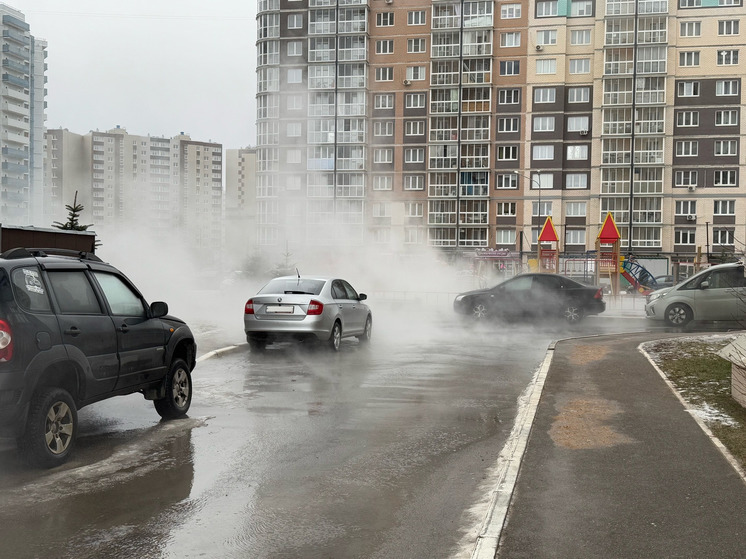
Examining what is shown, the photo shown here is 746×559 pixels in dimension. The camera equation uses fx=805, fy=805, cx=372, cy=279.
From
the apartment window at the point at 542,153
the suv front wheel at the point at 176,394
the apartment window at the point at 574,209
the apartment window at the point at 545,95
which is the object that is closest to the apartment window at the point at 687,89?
the apartment window at the point at 545,95

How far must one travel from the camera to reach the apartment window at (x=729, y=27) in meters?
66.1

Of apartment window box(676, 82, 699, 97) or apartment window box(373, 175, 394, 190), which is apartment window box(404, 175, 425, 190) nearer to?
apartment window box(373, 175, 394, 190)

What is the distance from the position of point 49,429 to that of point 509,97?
6866 cm

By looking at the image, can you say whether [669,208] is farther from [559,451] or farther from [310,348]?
[559,451]

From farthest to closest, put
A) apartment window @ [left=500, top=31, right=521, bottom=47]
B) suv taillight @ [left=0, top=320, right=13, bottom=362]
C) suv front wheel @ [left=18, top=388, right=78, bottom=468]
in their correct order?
apartment window @ [left=500, top=31, right=521, bottom=47], suv front wheel @ [left=18, top=388, right=78, bottom=468], suv taillight @ [left=0, top=320, right=13, bottom=362]

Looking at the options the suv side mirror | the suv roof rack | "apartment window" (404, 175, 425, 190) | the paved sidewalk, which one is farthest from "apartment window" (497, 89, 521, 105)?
the suv roof rack

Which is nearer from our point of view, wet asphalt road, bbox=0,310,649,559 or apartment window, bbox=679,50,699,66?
wet asphalt road, bbox=0,310,649,559

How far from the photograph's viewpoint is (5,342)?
576 centimetres

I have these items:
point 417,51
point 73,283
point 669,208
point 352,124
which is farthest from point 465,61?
point 73,283

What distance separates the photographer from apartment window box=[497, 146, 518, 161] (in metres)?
70.6

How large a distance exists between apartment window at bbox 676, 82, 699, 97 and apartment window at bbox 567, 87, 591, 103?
726cm

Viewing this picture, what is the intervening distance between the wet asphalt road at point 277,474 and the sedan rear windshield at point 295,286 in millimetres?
3059

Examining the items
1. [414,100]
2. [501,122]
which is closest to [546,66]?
[501,122]

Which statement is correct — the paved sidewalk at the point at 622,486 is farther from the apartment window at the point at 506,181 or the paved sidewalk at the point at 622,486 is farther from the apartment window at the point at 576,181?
the apartment window at the point at 506,181
